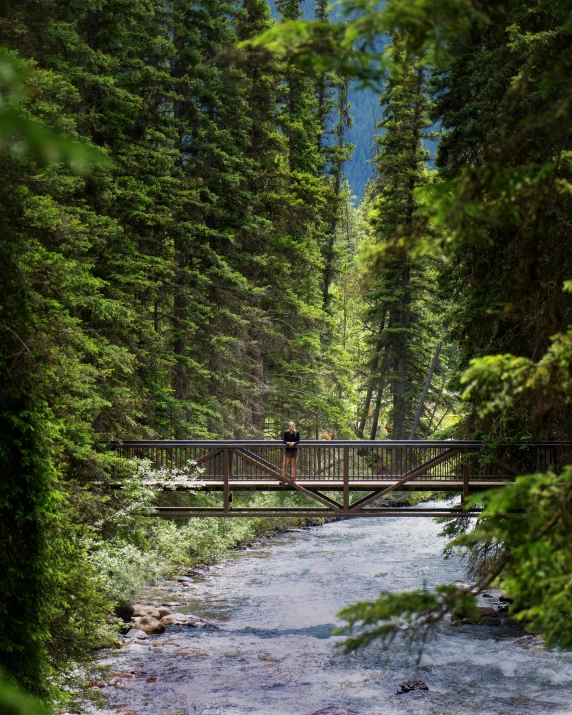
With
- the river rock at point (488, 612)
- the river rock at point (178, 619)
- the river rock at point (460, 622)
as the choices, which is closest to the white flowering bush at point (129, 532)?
the river rock at point (178, 619)

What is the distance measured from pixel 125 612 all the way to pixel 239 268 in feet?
48.8

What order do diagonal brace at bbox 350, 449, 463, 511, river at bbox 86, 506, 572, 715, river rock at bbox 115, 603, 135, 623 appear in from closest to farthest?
river at bbox 86, 506, 572, 715 < diagonal brace at bbox 350, 449, 463, 511 < river rock at bbox 115, 603, 135, 623

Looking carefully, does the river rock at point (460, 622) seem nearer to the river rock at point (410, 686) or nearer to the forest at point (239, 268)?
the forest at point (239, 268)

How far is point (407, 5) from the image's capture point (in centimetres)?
379

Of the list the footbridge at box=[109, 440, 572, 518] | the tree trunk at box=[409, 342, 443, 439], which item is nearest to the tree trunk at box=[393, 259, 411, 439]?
the tree trunk at box=[409, 342, 443, 439]

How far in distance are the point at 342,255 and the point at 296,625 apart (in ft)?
79.8

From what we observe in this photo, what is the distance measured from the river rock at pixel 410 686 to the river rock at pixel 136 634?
16.3 ft

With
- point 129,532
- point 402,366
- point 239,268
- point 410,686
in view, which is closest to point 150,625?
point 129,532

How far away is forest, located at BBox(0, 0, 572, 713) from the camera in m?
4.25

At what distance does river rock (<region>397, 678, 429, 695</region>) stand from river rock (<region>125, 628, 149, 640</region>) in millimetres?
4966

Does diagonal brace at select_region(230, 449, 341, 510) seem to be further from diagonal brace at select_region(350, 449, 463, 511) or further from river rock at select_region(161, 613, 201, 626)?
river rock at select_region(161, 613, 201, 626)

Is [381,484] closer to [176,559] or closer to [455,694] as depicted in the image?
[455,694]

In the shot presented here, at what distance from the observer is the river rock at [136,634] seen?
1454cm

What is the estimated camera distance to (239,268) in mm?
27766
